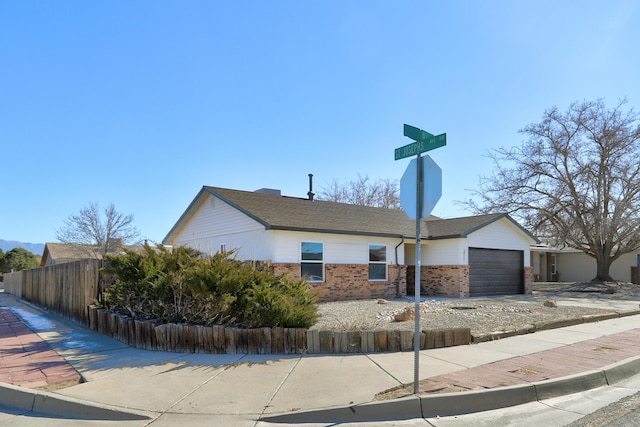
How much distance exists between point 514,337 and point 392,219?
Result: 1341cm

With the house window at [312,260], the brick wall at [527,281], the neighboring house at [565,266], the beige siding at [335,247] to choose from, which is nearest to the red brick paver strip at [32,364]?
the beige siding at [335,247]

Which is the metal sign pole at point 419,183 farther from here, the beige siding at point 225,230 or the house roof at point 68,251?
the house roof at point 68,251

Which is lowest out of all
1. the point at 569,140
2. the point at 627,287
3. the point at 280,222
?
the point at 627,287

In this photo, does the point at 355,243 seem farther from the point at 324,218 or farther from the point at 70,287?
the point at 70,287

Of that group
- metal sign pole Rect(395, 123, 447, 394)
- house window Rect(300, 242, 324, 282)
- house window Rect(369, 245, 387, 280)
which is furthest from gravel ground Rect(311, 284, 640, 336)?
house window Rect(369, 245, 387, 280)

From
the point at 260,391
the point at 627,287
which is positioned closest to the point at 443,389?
the point at 260,391

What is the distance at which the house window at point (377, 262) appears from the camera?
19391 mm

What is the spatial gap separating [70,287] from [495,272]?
60.0ft

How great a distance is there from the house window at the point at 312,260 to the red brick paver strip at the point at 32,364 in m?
8.91

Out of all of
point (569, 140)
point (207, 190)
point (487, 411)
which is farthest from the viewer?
point (569, 140)

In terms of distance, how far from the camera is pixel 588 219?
27750 mm

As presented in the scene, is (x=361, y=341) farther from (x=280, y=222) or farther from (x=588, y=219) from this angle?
(x=588, y=219)

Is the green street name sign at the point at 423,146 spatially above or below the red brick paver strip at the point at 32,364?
above

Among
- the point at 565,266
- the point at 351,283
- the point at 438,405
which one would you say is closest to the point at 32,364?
the point at 438,405
